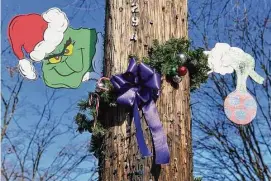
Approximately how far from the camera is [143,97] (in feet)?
6.51

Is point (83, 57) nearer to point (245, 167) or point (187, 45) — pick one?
point (187, 45)

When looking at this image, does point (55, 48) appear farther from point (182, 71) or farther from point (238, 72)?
point (238, 72)

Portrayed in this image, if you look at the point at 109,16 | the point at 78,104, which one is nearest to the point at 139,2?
the point at 109,16

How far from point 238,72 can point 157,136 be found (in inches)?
24.6

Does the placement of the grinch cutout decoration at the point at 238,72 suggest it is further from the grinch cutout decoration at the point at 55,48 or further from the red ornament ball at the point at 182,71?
the grinch cutout decoration at the point at 55,48

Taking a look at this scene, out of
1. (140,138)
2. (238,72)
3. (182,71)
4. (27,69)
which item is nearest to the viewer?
(140,138)

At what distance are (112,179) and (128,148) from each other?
0.14 m

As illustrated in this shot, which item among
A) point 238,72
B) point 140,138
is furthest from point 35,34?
point 238,72

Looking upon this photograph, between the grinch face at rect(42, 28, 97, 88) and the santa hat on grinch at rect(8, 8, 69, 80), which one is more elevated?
the santa hat on grinch at rect(8, 8, 69, 80)

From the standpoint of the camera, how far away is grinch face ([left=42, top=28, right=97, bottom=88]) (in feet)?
7.18

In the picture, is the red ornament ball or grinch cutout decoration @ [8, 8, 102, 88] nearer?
the red ornament ball

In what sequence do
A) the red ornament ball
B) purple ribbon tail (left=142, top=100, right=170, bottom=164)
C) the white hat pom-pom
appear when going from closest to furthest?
purple ribbon tail (left=142, top=100, right=170, bottom=164)
the red ornament ball
the white hat pom-pom

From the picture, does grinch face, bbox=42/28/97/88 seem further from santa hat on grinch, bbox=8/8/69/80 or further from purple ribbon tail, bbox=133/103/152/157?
purple ribbon tail, bbox=133/103/152/157

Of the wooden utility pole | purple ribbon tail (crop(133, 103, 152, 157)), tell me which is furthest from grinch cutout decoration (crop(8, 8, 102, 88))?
purple ribbon tail (crop(133, 103, 152, 157))
